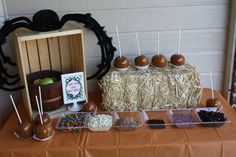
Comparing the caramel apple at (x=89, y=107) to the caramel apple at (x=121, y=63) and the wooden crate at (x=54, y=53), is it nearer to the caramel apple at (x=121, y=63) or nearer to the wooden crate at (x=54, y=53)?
the wooden crate at (x=54, y=53)

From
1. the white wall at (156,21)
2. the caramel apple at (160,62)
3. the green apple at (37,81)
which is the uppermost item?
the white wall at (156,21)

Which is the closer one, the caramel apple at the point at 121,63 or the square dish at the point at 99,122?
the square dish at the point at 99,122

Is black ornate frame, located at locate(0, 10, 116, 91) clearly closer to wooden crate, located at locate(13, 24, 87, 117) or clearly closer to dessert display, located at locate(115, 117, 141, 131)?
wooden crate, located at locate(13, 24, 87, 117)

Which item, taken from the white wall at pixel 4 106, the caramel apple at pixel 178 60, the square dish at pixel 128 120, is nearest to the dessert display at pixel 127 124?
the square dish at pixel 128 120

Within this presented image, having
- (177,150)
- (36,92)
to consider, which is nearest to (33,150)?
(36,92)

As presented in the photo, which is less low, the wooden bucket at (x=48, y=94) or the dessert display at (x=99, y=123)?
the wooden bucket at (x=48, y=94)

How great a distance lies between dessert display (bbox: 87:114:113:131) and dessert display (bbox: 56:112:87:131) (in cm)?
4

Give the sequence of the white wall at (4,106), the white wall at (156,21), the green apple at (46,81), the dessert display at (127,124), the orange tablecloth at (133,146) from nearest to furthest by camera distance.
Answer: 1. the orange tablecloth at (133,146)
2. the dessert display at (127,124)
3. the green apple at (46,81)
4. the white wall at (156,21)
5. the white wall at (4,106)

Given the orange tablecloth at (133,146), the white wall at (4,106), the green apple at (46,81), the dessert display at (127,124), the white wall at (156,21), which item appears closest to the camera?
the orange tablecloth at (133,146)

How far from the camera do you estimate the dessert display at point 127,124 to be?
1103mm

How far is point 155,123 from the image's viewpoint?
3.72 feet

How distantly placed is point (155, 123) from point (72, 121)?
379 mm

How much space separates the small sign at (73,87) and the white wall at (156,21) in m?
0.23

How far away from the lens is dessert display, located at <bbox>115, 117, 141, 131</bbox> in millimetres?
1103
